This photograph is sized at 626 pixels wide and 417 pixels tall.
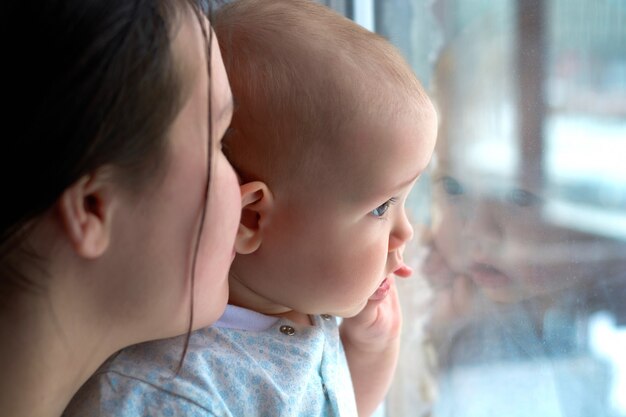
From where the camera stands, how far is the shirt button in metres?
0.99

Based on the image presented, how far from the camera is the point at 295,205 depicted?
0.93 metres

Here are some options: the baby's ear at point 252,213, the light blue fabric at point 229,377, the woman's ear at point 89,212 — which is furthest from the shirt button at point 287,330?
the woman's ear at point 89,212

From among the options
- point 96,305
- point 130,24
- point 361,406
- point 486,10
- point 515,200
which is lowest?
point 361,406

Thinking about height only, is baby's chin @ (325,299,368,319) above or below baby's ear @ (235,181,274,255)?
below

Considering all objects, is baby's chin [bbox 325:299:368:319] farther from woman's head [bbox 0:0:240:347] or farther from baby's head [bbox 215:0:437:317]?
woman's head [bbox 0:0:240:347]

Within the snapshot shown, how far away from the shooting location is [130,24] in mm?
693

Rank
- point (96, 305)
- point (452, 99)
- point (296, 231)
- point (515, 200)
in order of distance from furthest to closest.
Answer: point (452, 99), point (515, 200), point (296, 231), point (96, 305)

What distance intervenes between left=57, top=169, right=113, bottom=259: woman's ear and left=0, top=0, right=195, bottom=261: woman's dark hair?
0.05ft

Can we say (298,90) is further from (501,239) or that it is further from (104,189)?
(501,239)

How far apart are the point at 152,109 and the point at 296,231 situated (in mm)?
272

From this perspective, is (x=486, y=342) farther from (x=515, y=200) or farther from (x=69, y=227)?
(x=69, y=227)

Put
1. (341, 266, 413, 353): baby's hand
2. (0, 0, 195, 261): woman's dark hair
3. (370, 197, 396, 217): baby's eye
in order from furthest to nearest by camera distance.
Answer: (341, 266, 413, 353): baby's hand → (370, 197, 396, 217): baby's eye → (0, 0, 195, 261): woman's dark hair

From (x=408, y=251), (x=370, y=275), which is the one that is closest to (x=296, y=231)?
(x=370, y=275)

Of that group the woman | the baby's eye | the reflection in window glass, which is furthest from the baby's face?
the reflection in window glass
